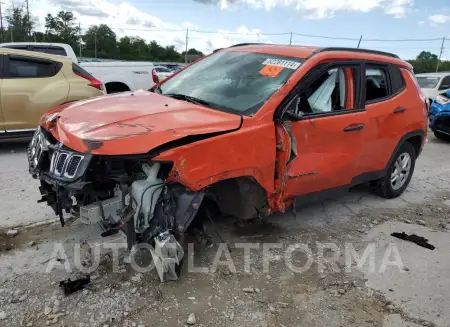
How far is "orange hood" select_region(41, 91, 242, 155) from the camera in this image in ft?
8.81

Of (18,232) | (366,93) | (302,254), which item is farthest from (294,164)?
(18,232)

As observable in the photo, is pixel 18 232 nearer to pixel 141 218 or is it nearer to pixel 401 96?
pixel 141 218

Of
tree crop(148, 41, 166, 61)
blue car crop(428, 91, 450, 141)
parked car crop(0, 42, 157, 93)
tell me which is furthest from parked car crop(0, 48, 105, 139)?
tree crop(148, 41, 166, 61)

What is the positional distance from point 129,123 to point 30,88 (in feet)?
14.8

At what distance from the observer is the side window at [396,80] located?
477cm

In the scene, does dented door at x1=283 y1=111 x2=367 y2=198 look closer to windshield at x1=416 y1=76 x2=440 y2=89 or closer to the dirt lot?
the dirt lot

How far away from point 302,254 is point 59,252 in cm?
209

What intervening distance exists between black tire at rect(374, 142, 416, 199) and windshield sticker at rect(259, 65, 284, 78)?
203cm

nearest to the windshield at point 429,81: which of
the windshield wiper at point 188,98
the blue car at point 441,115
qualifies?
the blue car at point 441,115

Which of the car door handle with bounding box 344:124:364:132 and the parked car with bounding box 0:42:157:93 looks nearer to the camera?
the car door handle with bounding box 344:124:364:132

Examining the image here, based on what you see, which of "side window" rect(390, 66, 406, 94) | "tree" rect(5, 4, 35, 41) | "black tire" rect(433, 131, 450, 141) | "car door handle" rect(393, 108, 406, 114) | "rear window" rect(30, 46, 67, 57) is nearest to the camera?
"car door handle" rect(393, 108, 406, 114)

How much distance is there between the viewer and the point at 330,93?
399 cm

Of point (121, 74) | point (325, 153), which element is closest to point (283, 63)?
point (325, 153)

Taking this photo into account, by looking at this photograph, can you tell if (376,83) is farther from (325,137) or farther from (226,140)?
(226,140)
